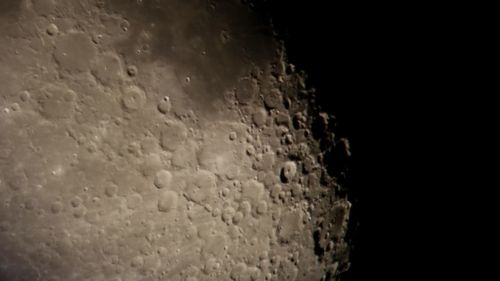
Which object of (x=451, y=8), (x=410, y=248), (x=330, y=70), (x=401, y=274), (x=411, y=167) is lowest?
(x=401, y=274)

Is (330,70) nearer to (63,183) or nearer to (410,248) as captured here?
(63,183)

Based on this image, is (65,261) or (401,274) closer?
(65,261)

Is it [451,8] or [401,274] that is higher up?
[451,8]

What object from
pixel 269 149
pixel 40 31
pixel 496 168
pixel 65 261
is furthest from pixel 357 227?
pixel 40 31

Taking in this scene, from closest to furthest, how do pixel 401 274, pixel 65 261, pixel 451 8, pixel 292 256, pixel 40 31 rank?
pixel 40 31
pixel 65 261
pixel 292 256
pixel 451 8
pixel 401 274

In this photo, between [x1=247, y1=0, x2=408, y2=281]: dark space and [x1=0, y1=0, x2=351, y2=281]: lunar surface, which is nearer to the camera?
[x1=0, y1=0, x2=351, y2=281]: lunar surface

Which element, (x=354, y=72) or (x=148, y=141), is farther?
(x=354, y=72)

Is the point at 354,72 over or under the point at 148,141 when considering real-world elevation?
over

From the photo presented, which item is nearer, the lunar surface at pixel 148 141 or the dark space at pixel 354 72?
the lunar surface at pixel 148 141
